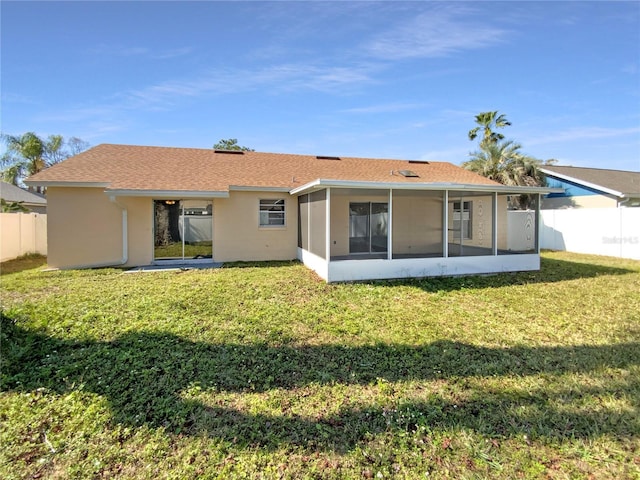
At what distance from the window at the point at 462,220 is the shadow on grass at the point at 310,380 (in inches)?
296

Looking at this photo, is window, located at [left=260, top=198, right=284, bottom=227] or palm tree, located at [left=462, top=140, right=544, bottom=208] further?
palm tree, located at [left=462, top=140, right=544, bottom=208]

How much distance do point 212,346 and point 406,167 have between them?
13988 mm

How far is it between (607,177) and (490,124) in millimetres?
8286

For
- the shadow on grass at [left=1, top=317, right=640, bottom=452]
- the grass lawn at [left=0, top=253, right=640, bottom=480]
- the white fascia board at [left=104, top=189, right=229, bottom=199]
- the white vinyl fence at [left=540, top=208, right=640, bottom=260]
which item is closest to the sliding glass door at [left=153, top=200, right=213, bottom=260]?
the white fascia board at [left=104, top=189, right=229, bottom=199]

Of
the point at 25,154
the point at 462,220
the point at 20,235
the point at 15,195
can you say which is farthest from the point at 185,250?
the point at 25,154

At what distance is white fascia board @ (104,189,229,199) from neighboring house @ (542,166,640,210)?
17163 millimetres

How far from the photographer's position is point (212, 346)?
185 inches

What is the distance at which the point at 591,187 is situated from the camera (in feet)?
57.7

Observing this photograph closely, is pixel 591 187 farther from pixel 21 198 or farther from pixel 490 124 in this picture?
pixel 21 198

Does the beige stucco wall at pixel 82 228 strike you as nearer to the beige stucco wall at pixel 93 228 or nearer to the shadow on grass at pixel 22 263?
the beige stucco wall at pixel 93 228

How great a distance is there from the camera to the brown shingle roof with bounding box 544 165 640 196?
56.3 feet

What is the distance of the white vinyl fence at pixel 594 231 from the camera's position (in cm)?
1343

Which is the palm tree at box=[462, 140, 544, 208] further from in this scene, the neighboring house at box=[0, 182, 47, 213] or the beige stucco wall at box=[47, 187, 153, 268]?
the neighboring house at box=[0, 182, 47, 213]

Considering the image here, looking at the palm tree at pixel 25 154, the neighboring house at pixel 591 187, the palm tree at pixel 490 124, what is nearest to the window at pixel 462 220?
the neighboring house at pixel 591 187
